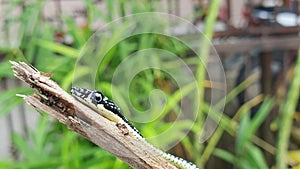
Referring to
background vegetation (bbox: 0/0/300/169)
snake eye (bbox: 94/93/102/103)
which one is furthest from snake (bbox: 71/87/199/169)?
background vegetation (bbox: 0/0/300/169)

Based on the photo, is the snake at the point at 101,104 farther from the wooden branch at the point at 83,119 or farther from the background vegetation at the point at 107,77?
the background vegetation at the point at 107,77

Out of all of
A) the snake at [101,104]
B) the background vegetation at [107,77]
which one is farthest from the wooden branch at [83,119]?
the background vegetation at [107,77]

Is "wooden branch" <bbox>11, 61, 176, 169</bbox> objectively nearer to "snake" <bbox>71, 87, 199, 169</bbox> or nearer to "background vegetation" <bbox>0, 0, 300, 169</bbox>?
"snake" <bbox>71, 87, 199, 169</bbox>

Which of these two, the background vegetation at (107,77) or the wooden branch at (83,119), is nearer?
the wooden branch at (83,119)

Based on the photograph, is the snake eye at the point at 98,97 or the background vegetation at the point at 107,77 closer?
the snake eye at the point at 98,97

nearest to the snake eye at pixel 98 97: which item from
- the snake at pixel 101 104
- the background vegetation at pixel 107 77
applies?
the snake at pixel 101 104

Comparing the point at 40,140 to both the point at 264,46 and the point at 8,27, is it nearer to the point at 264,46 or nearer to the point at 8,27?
the point at 8,27

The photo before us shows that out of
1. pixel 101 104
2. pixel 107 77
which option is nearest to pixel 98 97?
pixel 101 104

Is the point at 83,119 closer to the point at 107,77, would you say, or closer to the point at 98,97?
the point at 98,97

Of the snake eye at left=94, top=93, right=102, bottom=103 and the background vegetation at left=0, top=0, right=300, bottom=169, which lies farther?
the background vegetation at left=0, top=0, right=300, bottom=169
